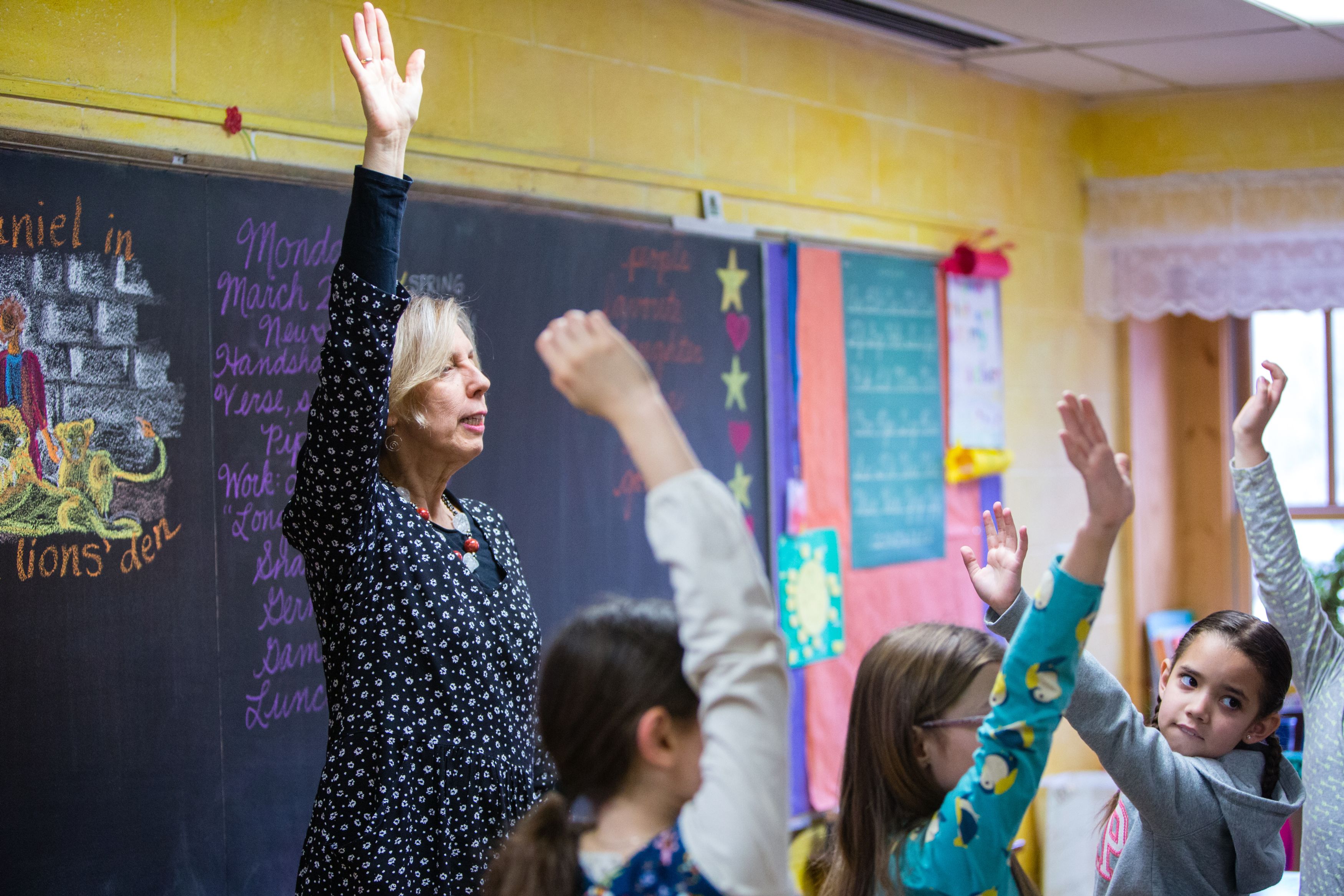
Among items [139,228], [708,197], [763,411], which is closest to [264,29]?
[139,228]

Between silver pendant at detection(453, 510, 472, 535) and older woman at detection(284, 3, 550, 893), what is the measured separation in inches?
0.8

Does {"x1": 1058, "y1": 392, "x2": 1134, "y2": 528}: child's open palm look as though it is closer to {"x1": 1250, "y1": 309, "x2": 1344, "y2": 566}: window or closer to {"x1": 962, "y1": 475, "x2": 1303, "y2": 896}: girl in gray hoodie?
{"x1": 962, "y1": 475, "x2": 1303, "y2": 896}: girl in gray hoodie

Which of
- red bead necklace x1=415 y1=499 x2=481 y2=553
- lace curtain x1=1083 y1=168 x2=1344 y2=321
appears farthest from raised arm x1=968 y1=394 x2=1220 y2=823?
lace curtain x1=1083 y1=168 x2=1344 y2=321

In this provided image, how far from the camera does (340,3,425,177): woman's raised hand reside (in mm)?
1396

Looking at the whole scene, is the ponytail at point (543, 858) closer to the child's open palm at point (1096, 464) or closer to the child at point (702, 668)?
the child at point (702, 668)

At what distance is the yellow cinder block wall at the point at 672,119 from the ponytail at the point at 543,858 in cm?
138

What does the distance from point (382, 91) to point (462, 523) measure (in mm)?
597

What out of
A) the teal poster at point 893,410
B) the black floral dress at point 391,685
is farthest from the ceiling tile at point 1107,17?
the black floral dress at point 391,685

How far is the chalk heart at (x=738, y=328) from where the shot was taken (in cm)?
292

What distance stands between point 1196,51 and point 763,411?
5.52ft

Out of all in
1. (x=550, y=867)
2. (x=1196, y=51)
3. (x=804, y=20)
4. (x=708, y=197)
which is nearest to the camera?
(x=550, y=867)

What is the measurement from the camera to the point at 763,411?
2.99 metres

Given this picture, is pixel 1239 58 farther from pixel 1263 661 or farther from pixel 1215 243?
pixel 1263 661

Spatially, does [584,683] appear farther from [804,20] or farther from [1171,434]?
[1171,434]
